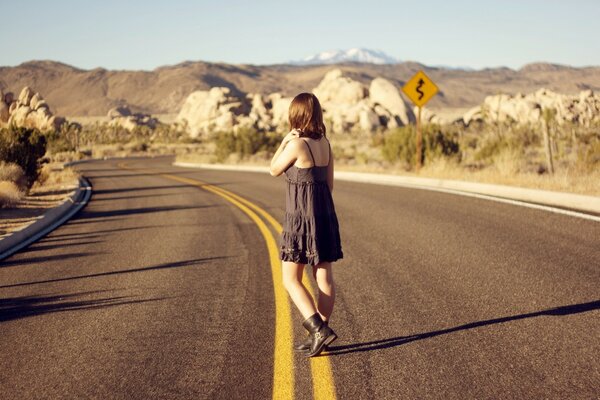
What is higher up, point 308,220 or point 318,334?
point 308,220

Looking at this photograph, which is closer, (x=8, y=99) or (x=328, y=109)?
(x=8, y=99)

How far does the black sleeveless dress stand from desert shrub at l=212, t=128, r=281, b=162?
4113cm

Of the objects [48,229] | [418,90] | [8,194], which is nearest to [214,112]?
[418,90]

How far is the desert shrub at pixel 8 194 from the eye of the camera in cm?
1478

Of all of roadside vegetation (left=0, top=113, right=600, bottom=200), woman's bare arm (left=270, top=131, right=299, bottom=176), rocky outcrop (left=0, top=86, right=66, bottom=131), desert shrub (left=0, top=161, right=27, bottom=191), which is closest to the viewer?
woman's bare arm (left=270, top=131, right=299, bottom=176)

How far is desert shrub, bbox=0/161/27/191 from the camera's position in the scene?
17.1 meters

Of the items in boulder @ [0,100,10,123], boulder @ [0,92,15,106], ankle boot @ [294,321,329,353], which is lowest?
ankle boot @ [294,321,329,353]

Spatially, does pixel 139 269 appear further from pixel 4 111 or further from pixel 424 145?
pixel 4 111

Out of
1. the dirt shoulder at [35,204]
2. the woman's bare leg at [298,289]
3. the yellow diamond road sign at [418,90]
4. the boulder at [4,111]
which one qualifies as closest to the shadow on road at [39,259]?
the dirt shoulder at [35,204]

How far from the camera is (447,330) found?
502cm

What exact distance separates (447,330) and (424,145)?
2088 centimetres

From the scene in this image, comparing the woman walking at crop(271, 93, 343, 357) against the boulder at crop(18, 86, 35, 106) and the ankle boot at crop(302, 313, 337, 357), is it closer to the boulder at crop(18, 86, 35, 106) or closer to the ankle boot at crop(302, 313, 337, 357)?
the ankle boot at crop(302, 313, 337, 357)

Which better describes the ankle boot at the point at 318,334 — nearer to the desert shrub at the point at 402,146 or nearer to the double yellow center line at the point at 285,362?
the double yellow center line at the point at 285,362

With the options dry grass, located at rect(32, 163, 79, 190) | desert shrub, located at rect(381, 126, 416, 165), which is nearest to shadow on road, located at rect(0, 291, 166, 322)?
dry grass, located at rect(32, 163, 79, 190)
